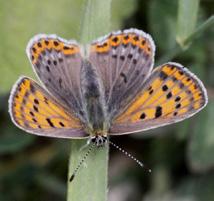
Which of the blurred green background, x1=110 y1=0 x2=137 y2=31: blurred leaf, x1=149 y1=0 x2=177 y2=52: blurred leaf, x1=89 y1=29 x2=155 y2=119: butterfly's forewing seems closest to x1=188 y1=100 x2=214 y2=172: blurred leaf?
the blurred green background

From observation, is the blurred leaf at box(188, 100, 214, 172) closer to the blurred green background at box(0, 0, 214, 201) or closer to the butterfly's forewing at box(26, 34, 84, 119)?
the blurred green background at box(0, 0, 214, 201)

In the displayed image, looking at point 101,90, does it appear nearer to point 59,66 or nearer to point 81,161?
point 59,66

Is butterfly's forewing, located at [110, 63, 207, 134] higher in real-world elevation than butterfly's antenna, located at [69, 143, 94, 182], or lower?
higher

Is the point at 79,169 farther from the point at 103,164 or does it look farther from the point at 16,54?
the point at 16,54

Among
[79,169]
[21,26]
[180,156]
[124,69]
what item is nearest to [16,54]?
[21,26]

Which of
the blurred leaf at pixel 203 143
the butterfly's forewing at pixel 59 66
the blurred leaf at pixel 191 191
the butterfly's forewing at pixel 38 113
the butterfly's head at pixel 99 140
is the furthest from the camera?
the blurred leaf at pixel 191 191

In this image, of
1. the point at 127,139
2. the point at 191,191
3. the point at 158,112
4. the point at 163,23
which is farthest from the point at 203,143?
the point at 158,112

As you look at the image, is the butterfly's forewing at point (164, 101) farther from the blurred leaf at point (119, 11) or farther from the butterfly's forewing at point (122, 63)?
the blurred leaf at point (119, 11)

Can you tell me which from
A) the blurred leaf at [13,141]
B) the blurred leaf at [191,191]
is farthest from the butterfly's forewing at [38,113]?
the blurred leaf at [191,191]
